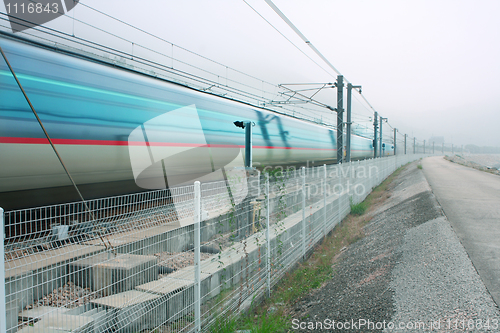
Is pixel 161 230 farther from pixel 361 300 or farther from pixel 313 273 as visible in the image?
pixel 313 273

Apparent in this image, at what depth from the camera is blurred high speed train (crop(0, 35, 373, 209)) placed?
536 cm

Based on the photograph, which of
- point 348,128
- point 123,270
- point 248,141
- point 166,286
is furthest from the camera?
point 348,128

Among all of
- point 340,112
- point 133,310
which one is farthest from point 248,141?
point 340,112

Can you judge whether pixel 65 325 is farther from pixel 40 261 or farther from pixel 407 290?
pixel 407 290

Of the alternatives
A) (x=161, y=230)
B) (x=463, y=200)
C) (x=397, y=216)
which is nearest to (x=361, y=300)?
(x=161, y=230)

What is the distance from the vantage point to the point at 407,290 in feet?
13.8

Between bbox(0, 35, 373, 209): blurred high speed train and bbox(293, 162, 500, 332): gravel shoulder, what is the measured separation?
4.54 metres

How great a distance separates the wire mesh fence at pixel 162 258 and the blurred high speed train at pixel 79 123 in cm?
95

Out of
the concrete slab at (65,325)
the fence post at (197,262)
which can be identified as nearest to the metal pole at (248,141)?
the fence post at (197,262)

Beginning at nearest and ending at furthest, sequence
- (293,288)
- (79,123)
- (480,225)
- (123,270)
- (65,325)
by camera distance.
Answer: (65,325)
(123,270)
(293,288)
(79,123)
(480,225)

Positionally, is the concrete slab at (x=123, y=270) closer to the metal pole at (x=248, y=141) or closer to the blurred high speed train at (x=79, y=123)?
the blurred high speed train at (x=79, y=123)

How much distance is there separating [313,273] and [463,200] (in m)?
6.78

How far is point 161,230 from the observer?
11.9 feet

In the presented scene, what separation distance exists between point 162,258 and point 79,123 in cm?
375
